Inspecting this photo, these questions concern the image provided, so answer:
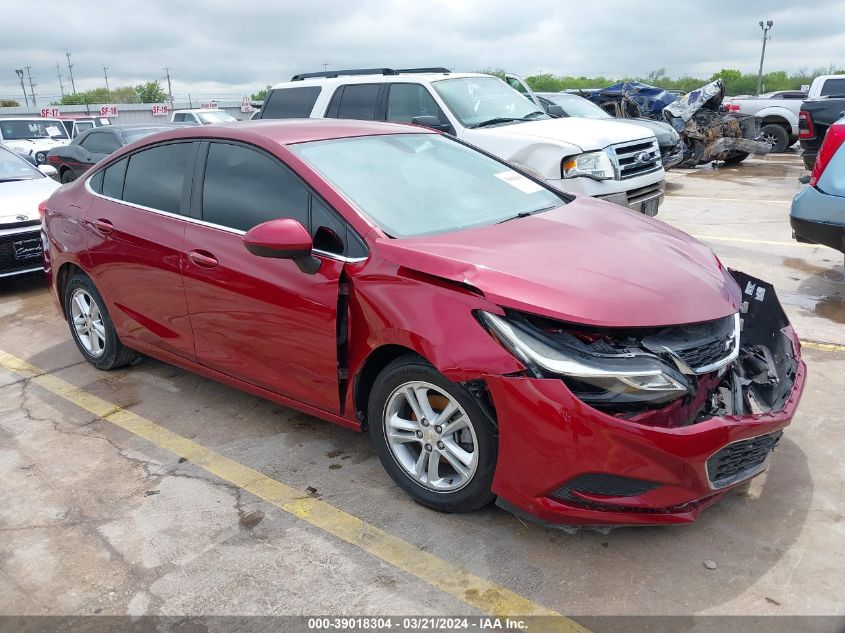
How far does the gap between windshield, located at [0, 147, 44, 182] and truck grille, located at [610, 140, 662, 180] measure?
626 cm

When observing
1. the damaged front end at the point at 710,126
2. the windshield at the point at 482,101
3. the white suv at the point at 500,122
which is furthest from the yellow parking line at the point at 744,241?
the damaged front end at the point at 710,126

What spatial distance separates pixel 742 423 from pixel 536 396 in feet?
2.49

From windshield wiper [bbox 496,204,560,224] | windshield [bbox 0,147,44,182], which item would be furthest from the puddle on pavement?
windshield [bbox 0,147,44,182]

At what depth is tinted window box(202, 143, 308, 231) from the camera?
3535mm

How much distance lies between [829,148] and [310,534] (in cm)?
497

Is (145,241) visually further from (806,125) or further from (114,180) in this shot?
(806,125)

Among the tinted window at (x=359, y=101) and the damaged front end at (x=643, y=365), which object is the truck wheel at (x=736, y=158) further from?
the damaged front end at (x=643, y=365)

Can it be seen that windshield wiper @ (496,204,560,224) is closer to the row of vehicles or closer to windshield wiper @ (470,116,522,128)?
the row of vehicles

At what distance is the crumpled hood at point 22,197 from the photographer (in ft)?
23.1

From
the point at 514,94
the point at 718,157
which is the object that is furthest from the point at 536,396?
the point at 718,157

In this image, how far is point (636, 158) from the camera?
791 centimetres

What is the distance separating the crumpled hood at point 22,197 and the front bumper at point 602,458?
Result: 6.05 metres

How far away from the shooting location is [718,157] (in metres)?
15.8

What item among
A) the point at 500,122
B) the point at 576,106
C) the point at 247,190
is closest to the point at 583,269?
the point at 247,190
